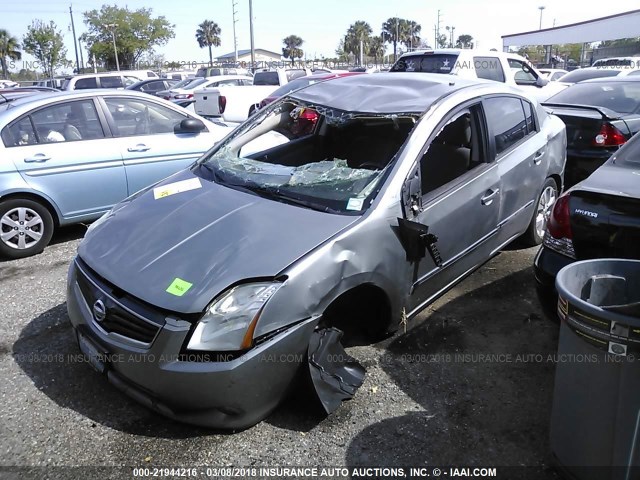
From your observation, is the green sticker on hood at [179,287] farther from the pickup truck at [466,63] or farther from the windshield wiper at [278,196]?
the pickup truck at [466,63]

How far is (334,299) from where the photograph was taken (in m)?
2.73

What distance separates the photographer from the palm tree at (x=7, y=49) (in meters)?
51.9

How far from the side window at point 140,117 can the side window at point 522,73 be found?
26.0 feet

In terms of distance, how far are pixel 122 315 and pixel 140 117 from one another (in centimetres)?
390

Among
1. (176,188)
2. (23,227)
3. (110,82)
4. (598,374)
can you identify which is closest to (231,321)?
(176,188)

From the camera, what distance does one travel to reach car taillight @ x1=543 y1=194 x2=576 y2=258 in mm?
3045

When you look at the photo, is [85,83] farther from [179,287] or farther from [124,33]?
[124,33]

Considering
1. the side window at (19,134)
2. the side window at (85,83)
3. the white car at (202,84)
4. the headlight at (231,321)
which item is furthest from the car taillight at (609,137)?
the side window at (85,83)

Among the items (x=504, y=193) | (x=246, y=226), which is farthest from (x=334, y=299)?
(x=504, y=193)

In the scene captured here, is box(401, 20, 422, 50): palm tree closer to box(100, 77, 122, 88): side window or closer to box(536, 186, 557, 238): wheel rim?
box(100, 77, 122, 88): side window

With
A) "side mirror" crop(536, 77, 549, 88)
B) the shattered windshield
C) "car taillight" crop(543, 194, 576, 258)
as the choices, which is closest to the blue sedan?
the shattered windshield

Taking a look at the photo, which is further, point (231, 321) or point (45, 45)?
point (45, 45)

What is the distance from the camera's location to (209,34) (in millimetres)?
88500

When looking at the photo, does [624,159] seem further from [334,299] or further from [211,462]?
[211,462]
